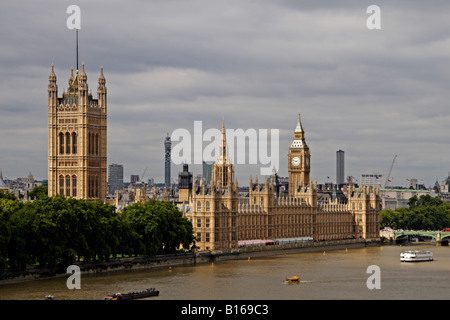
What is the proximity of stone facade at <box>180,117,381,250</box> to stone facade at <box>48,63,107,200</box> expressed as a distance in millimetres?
14078

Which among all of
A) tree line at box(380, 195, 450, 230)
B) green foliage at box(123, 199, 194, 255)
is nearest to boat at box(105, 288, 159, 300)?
green foliage at box(123, 199, 194, 255)

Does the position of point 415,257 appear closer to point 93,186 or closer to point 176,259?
point 176,259

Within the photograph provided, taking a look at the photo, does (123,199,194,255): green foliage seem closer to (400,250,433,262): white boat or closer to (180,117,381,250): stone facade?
(180,117,381,250): stone facade

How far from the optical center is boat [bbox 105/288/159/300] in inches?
2923

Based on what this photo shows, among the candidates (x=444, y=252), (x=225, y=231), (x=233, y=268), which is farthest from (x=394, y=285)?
(x=444, y=252)

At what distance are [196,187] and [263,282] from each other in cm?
3473

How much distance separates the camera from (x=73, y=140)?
5187 inches

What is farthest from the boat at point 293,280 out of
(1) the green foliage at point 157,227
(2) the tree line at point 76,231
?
(1) the green foliage at point 157,227

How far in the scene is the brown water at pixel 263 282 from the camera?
78.8m

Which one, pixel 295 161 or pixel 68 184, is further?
pixel 295 161

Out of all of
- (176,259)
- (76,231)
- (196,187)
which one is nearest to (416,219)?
(196,187)

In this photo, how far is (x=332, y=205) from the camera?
534 ft
